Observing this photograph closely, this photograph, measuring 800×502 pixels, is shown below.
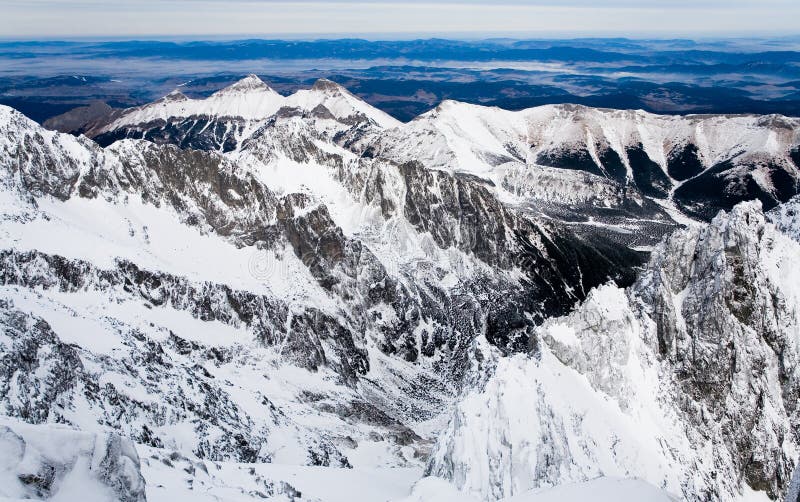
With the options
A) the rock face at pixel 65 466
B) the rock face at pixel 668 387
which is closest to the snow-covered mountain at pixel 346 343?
the rock face at pixel 668 387

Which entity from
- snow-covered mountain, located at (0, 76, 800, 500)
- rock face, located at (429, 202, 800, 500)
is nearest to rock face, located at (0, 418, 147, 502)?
snow-covered mountain, located at (0, 76, 800, 500)

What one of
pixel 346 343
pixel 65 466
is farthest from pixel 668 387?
pixel 65 466

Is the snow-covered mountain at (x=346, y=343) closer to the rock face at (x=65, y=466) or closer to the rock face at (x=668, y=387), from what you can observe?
the rock face at (x=668, y=387)

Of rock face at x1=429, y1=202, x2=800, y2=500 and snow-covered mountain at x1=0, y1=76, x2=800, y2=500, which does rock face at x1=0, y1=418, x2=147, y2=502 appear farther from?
rock face at x1=429, y1=202, x2=800, y2=500

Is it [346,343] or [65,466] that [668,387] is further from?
[65,466]

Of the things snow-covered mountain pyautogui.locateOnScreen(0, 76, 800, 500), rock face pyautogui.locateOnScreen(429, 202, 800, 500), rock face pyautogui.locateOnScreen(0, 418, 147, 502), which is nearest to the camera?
rock face pyautogui.locateOnScreen(0, 418, 147, 502)

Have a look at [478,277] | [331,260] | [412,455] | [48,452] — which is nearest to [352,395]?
[412,455]
